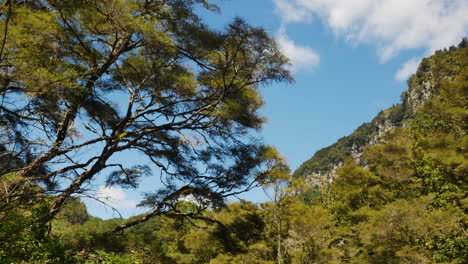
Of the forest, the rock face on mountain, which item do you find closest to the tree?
the forest

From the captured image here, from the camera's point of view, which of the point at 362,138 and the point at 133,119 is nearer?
the point at 133,119

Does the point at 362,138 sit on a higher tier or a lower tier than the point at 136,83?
higher

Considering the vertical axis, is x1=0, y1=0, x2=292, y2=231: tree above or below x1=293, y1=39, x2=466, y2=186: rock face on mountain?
below

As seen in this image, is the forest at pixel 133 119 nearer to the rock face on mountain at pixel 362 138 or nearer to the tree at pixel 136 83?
the tree at pixel 136 83

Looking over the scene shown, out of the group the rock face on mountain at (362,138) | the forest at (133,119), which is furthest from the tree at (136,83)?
the rock face on mountain at (362,138)

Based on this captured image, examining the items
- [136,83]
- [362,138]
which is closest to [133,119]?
[136,83]

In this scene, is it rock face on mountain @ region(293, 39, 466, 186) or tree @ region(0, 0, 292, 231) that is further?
rock face on mountain @ region(293, 39, 466, 186)

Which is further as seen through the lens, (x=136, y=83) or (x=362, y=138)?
(x=362, y=138)

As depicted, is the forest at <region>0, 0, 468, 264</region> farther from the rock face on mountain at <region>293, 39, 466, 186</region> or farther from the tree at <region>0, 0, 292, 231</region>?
the rock face on mountain at <region>293, 39, 466, 186</region>

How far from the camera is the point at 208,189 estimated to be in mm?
5703

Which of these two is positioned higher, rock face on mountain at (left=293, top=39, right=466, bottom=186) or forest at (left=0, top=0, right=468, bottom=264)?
rock face on mountain at (left=293, top=39, right=466, bottom=186)

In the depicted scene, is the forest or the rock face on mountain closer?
the forest

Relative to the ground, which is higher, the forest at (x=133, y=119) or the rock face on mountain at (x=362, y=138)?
the rock face on mountain at (x=362, y=138)

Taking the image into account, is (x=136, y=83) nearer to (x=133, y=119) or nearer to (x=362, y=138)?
(x=133, y=119)
